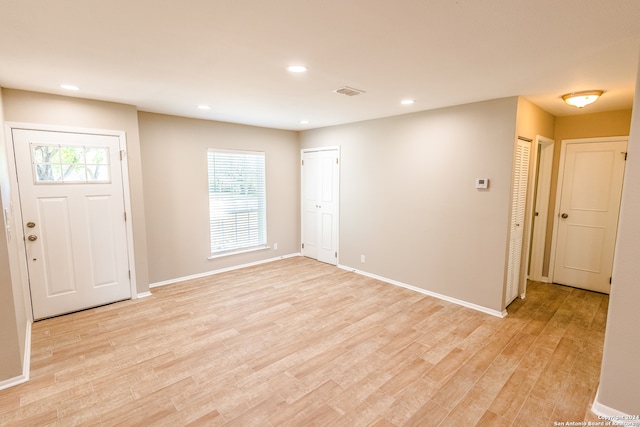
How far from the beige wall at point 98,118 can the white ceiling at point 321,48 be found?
0.63 ft

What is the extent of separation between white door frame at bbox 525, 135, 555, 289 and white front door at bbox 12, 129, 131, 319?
5.78 metres

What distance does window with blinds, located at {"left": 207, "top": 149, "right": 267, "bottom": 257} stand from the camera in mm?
4910

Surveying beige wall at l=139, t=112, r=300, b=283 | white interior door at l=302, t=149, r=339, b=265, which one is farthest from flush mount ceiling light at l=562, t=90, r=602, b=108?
beige wall at l=139, t=112, r=300, b=283

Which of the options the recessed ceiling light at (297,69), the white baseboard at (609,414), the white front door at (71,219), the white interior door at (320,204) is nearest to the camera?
the white baseboard at (609,414)

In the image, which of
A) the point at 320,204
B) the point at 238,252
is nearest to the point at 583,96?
the point at 320,204

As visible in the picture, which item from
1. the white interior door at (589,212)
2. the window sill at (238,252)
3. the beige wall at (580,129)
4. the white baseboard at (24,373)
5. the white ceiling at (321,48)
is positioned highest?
the white ceiling at (321,48)

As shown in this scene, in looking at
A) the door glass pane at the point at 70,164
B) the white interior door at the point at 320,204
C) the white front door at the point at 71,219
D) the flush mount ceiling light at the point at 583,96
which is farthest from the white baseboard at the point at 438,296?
the door glass pane at the point at 70,164

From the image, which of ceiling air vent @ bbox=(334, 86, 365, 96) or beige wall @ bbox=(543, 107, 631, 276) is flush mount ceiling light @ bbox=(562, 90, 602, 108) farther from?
ceiling air vent @ bbox=(334, 86, 365, 96)

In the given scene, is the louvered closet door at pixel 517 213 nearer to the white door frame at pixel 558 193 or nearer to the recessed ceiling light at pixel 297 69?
the white door frame at pixel 558 193

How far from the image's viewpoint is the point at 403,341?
9.61 feet

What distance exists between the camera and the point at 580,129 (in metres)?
4.14

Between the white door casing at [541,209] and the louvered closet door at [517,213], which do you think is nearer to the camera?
the louvered closet door at [517,213]

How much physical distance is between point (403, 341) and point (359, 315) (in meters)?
0.66

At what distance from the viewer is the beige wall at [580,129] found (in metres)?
3.84
